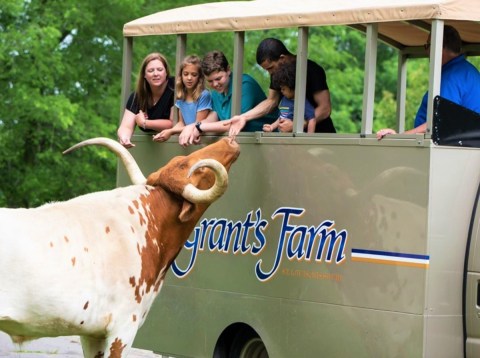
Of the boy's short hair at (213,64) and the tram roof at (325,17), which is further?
the boy's short hair at (213,64)

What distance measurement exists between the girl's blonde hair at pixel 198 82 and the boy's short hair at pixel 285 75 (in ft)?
2.81

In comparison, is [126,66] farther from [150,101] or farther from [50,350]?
[50,350]

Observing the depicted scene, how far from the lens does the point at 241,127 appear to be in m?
9.77

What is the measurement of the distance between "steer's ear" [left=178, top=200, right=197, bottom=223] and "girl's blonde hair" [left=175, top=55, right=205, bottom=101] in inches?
70.5

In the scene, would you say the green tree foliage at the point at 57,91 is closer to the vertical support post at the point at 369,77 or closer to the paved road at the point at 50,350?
the paved road at the point at 50,350

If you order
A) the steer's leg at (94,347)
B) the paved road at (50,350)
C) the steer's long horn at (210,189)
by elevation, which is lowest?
the paved road at (50,350)

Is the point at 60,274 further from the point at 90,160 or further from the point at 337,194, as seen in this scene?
the point at 90,160

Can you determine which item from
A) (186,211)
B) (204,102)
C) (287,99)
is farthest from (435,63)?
(204,102)

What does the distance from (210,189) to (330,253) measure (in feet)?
3.32

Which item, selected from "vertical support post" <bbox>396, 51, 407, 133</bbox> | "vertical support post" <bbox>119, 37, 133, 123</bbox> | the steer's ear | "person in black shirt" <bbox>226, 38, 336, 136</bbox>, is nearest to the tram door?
"person in black shirt" <bbox>226, 38, 336, 136</bbox>

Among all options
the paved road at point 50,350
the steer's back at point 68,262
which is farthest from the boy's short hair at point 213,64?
the paved road at point 50,350

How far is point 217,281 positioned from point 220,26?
6.75 feet

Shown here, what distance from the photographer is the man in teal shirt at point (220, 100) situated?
10.0m

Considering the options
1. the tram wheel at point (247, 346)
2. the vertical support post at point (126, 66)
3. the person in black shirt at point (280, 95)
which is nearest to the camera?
the person in black shirt at point (280, 95)
